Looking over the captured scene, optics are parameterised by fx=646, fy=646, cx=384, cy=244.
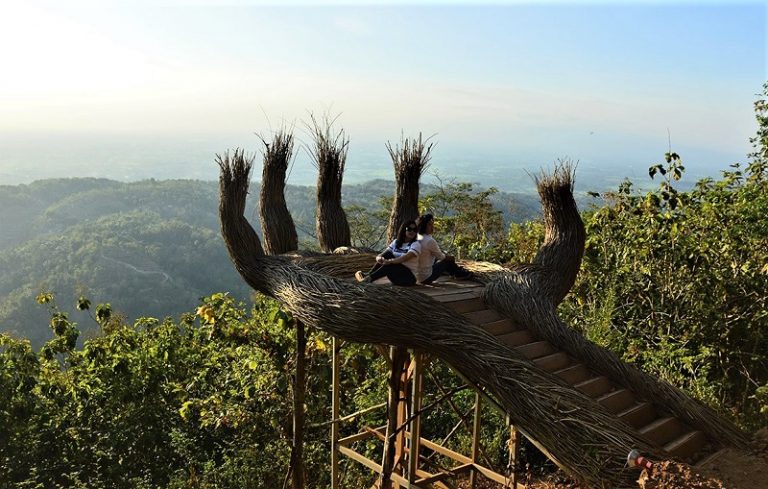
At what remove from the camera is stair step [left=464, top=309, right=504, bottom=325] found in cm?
498

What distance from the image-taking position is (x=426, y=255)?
5.73 meters

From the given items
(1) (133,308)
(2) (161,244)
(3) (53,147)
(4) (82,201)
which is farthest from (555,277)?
(3) (53,147)

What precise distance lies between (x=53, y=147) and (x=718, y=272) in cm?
13670

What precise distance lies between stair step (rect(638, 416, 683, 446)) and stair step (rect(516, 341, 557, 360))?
2.75 ft

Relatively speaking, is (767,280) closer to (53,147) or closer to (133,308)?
(133,308)

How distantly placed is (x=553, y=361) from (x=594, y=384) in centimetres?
32

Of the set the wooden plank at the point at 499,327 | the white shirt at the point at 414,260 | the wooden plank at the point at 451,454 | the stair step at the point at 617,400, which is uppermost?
the white shirt at the point at 414,260

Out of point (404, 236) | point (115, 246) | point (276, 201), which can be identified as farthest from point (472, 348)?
point (115, 246)

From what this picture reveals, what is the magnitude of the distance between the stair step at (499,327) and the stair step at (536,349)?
210 millimetres

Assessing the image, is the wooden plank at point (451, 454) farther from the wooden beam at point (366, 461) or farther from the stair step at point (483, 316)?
the stair step at point (483, 316)

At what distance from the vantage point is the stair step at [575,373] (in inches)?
180

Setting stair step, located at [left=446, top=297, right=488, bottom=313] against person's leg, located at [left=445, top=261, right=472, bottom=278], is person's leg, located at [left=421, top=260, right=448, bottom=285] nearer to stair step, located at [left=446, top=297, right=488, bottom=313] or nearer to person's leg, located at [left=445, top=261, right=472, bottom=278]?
person's leg, located at [left=445, top=261, right=472, bottom=278]

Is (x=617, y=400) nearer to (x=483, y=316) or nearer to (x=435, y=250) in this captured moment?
(x=483, y=316)

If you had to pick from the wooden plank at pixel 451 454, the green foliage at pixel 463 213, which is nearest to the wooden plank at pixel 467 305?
the wooden plank at pixel 451 454
